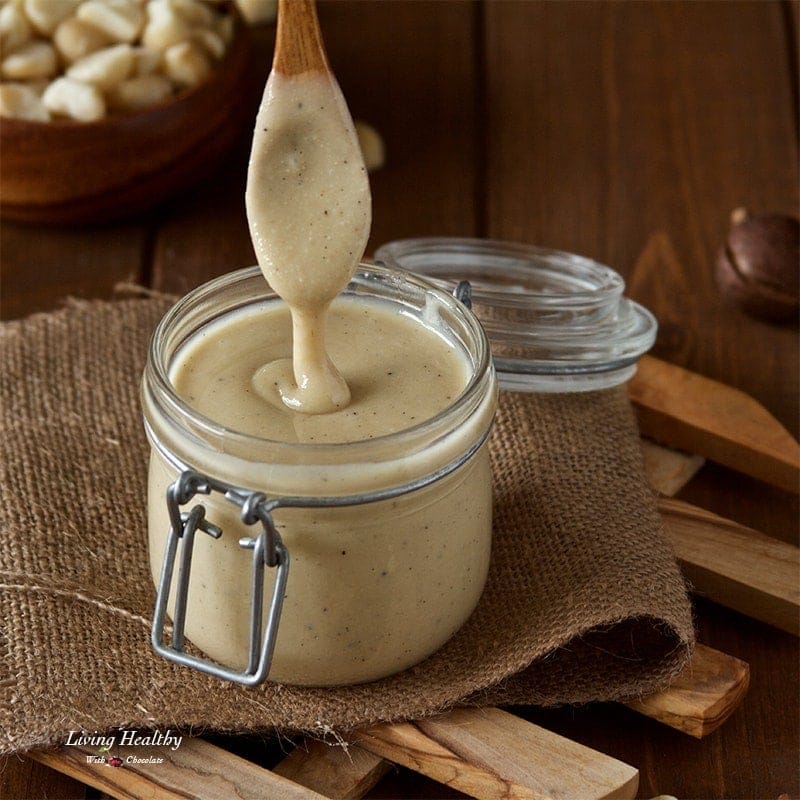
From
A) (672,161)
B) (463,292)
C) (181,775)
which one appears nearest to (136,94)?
(463,292)

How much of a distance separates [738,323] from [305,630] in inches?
26.6

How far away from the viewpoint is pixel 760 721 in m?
0.88

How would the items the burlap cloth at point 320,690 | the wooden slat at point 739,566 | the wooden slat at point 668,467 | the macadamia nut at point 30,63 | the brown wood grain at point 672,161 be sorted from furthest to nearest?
the macadamia nut at point 30,63, the brown wood grain at point 672,161, the wooden slat at point 668,467, the wooden slat at point 739,566, the burlap cloth at point 320,690

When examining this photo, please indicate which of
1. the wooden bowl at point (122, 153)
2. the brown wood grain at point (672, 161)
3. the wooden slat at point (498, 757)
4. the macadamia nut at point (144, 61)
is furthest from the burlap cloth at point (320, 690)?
the macadamia nut at point (144, 61)

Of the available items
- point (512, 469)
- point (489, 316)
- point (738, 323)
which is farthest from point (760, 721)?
point (738, 323)

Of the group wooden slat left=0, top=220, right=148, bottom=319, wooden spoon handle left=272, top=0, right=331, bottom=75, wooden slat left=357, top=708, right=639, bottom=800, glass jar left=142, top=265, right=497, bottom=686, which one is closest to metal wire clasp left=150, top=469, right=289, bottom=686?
glass jar left=142, top=265, right=497, bottom=686

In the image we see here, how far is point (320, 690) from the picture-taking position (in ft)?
2.65

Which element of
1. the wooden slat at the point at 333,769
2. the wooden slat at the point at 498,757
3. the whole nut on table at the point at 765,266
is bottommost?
Answer: the wooden slat at the point at 333,769

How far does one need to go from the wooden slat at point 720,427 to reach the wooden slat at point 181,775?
460 millimetres

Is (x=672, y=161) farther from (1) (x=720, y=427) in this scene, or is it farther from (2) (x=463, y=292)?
(2) (x=463, y=292)

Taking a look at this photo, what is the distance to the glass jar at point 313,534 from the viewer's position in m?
0.71

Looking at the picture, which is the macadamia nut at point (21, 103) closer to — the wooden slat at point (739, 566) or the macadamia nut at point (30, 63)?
the macadamia nut at point (30, 63)

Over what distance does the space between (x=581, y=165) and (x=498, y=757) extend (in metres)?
0.87

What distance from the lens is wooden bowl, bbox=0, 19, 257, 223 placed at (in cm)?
123
